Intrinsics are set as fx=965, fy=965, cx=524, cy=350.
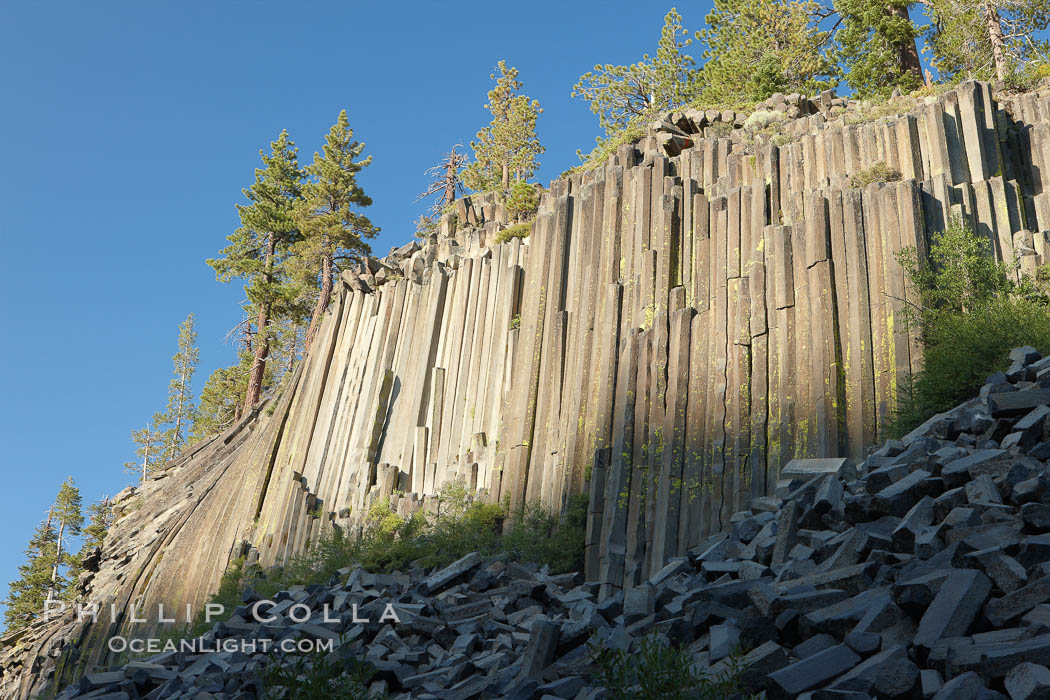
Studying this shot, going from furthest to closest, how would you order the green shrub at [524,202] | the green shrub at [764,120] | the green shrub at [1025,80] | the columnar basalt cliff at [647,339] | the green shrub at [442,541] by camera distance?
the green shrub at [524,202], the green shrub at [764,120], the green shrub at [1025,80], the green shrub at [442,541], the columnar basalt cliff at [647,339]

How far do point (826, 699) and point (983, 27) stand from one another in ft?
67.1

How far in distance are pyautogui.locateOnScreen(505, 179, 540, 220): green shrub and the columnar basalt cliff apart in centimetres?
34

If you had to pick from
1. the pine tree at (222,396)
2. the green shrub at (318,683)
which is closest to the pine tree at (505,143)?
the pine tree at (222,396)

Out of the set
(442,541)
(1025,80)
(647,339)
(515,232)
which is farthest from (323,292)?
(1025,80)

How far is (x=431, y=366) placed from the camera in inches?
717

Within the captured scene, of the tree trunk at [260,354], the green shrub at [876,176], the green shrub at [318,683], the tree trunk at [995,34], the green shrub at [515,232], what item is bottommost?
the green shrub at [318,683]

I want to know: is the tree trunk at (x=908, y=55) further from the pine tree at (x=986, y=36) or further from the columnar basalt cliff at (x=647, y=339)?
the columnar basalt cliff at (x=647, y=339)

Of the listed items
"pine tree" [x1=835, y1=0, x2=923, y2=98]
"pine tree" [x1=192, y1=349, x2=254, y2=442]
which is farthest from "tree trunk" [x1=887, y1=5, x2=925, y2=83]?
"pine tree" [x1=192, y1=349, x2=254, y2=442]

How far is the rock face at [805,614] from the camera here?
496 centimetres

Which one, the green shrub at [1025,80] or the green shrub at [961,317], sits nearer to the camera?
the green shrub at [961,317]

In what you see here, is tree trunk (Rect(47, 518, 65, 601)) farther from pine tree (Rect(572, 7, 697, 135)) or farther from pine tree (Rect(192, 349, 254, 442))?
pine tree (Rect(572, 7, 697, 135))

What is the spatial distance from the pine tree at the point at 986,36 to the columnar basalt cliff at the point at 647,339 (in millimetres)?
5680

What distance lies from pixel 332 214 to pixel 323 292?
3336 millimetres

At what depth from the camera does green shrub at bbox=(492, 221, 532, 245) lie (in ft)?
60.0
